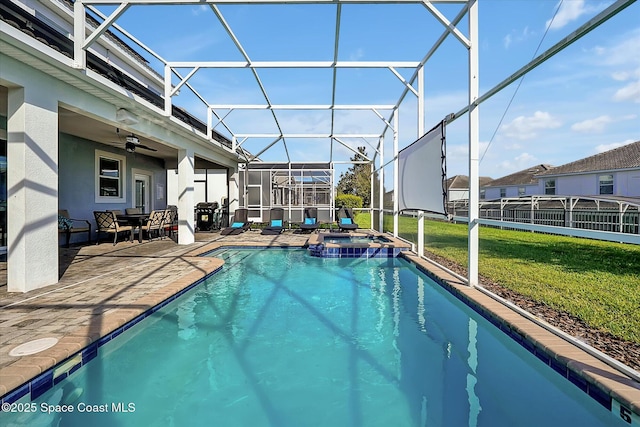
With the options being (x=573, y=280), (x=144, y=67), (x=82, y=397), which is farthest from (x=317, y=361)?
(x=144, y=67)

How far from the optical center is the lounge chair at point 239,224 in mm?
10867

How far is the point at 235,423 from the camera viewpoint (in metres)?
2.15

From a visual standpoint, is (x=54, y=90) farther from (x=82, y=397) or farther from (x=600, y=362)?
(x=600, y=362)

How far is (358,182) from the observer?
3316cm

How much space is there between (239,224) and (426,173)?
753cm

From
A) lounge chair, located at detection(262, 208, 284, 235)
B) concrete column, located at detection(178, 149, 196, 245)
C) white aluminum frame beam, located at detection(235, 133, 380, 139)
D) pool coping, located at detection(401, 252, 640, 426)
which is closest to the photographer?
pool coping, located at detection(401, 252, 640, 426)

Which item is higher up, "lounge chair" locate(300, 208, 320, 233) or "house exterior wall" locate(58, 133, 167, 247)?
"house exterior wall" locate(58, 133, 167, 247)

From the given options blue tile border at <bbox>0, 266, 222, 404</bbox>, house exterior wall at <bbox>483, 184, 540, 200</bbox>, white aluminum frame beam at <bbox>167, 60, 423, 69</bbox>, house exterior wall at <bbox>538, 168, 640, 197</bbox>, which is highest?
white aluminum frame beam at <bbox>167, 60, 423, 69</bbox>

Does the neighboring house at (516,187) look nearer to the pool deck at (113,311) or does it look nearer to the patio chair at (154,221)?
the pool deck at (113,311)

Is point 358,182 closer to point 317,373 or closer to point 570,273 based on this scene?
point 570,273

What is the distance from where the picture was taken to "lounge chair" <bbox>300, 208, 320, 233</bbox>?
460 inches

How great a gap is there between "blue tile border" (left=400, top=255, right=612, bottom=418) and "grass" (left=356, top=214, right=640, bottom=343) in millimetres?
833

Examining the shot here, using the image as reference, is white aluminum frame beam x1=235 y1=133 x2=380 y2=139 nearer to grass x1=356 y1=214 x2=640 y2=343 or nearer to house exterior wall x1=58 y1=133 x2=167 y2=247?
grass x1=356 y1=214 x2=640 y2=343

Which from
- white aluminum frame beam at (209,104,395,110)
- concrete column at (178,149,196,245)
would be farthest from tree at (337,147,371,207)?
concrete column at (178,149,196,245)
